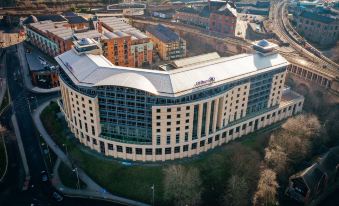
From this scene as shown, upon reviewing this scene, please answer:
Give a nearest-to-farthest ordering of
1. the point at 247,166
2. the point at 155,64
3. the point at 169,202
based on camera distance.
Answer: the point at 169,202 → the point at 247,166 → the point at 155,64

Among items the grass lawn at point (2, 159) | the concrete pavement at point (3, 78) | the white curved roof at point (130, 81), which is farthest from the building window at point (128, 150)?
the concrete pavement at point (3, 78)

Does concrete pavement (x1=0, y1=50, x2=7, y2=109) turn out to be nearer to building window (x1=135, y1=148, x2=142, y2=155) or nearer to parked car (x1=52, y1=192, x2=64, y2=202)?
parked car (x1=52, y1=192, x2=64, y2=202)

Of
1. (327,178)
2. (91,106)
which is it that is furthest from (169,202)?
(327,178)

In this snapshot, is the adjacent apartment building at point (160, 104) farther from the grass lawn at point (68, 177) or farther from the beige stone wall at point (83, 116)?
the grass lawn at point (68, 177)

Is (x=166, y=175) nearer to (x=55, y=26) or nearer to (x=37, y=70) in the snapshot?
(x=37, y=70)

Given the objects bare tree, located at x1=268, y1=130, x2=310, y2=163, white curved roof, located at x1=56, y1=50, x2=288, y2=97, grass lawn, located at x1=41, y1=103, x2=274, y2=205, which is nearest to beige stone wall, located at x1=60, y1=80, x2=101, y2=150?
grass lawn, located at x1=41, y1=103, x2=274, y2=205
